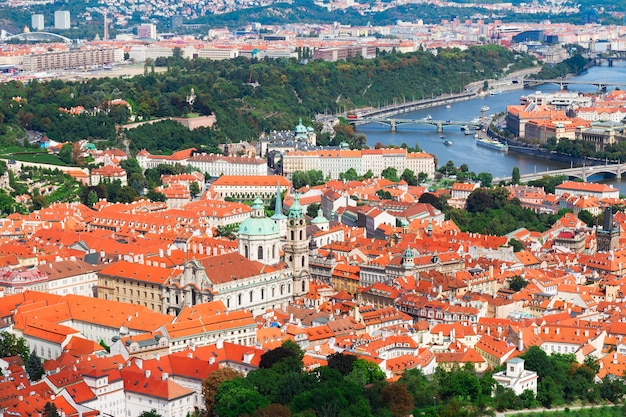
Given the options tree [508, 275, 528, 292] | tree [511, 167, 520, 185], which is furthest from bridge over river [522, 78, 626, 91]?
tree [508, 275, 528, 292]

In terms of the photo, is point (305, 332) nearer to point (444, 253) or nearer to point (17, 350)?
point (17, 350)

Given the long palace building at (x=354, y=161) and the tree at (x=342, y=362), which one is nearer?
the tree at (x=342, y=362)

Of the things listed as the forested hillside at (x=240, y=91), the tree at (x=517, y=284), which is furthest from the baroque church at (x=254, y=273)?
the forested hillside at (x=240, y=91)

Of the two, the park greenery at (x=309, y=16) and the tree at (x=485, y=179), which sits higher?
the tree at (x=485, y=179)

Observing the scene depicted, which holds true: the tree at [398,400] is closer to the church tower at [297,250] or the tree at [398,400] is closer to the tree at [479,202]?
the church tower at [297,250]

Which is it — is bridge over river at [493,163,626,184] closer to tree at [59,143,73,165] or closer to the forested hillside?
the forested hillside

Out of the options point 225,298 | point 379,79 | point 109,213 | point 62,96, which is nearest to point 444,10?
point 379,79
